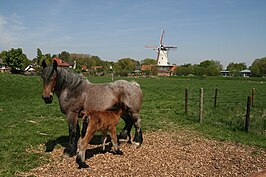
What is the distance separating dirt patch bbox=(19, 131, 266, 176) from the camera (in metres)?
5.26

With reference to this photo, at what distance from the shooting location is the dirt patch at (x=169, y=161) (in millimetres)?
5258

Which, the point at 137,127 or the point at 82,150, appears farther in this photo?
the point at 137,127

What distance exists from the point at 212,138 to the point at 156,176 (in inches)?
153

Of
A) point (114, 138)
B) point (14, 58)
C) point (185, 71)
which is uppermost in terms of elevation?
point (14, 58)

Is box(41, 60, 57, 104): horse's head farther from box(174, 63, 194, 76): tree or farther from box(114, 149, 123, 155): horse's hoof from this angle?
box(174, 63, 194, 76): tree

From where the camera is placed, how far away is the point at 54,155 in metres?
6.35

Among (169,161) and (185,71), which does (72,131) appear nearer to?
(169,161)

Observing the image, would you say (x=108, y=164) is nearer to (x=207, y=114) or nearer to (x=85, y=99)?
(x=85, y=99)

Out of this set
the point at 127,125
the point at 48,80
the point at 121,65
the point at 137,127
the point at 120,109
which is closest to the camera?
the point at 48,80

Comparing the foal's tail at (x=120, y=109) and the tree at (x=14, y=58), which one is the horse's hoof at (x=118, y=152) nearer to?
the foal's tail at (x=120, y=109)

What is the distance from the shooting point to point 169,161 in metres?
5.86

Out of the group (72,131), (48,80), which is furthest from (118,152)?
(48,80)

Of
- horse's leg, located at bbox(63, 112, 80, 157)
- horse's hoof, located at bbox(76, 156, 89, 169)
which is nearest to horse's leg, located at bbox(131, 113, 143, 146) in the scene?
horse's leg, located at bbox(63, 112, 80, 157)

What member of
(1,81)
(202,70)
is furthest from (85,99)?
(202,70)
